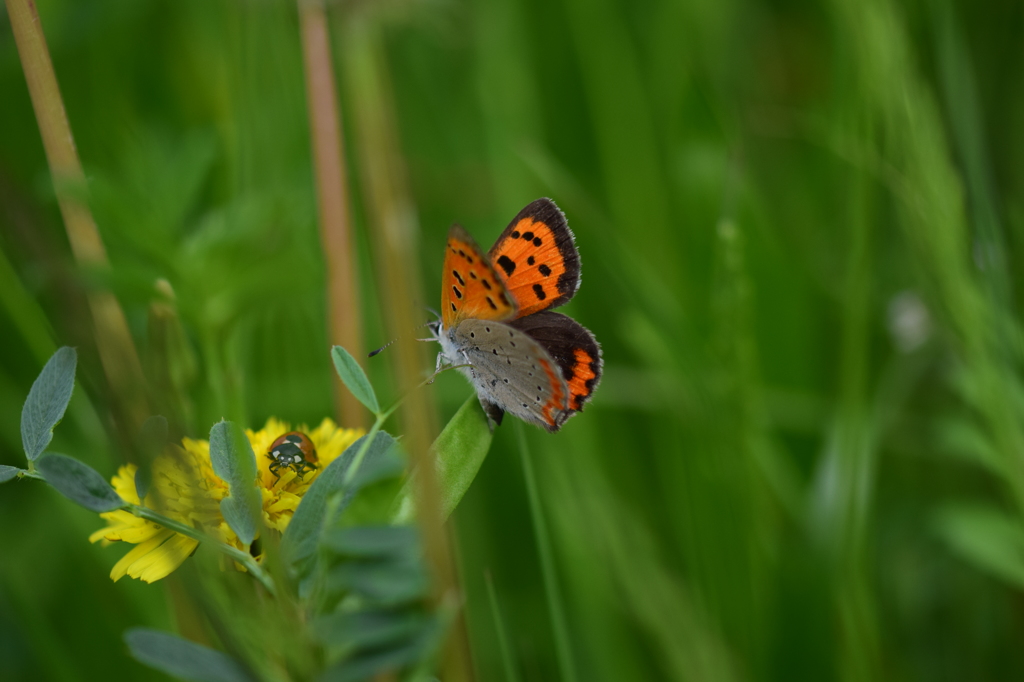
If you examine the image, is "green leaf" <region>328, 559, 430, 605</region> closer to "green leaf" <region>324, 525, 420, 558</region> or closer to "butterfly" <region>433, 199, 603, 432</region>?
"green leaf" <region>324, 525, 420, 558</region>

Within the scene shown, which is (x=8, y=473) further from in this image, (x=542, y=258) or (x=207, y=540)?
(x=542, y=258)

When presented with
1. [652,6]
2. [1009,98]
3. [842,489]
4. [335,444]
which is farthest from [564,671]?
[652,6]

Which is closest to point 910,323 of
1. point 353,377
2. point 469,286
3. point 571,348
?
point 571,348

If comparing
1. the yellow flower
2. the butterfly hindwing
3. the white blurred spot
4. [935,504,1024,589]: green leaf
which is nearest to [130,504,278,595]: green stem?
the yellow flower

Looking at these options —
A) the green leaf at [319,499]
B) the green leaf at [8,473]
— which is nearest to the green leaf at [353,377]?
the green leaf at [319,499]

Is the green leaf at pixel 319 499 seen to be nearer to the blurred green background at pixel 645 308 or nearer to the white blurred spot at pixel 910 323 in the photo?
the blurred green background at pixel 645 308

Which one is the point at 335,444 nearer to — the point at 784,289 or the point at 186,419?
the point at 186,419
